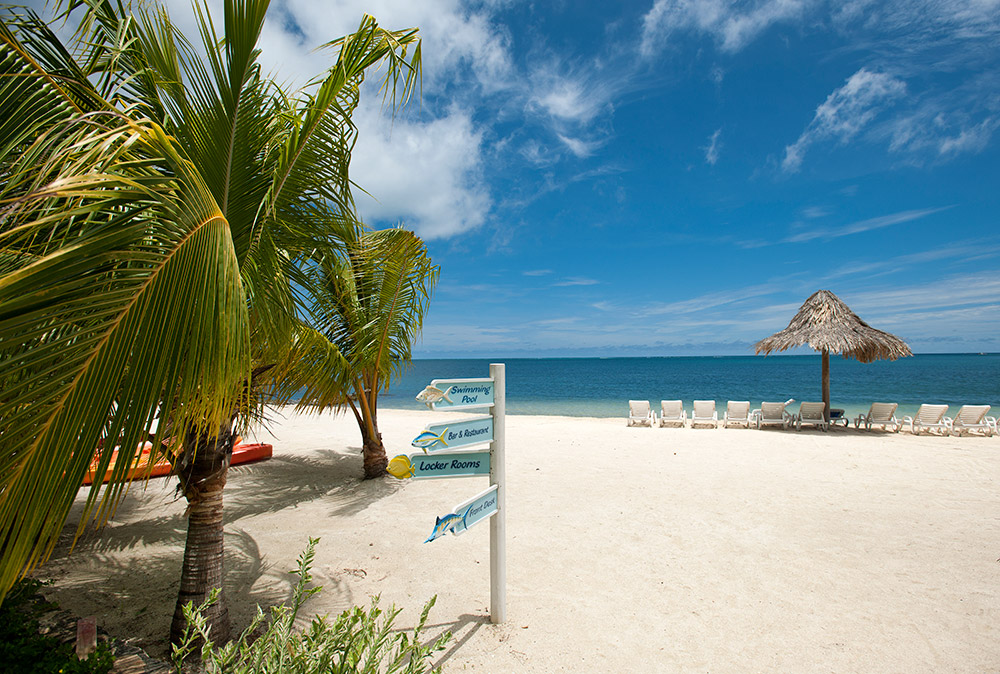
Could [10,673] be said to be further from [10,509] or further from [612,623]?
[612,623]

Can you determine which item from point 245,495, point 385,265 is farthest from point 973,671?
point 245,495

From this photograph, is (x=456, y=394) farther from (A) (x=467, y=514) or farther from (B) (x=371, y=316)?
(B) (x=371, y=316)

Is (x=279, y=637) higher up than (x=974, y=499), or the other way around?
(x=279, y=637)

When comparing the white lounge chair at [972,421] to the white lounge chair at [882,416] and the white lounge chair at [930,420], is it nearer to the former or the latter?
the white lounge chair at [930,420]

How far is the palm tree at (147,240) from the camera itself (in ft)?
4.63

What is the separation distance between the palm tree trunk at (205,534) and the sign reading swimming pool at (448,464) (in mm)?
1240

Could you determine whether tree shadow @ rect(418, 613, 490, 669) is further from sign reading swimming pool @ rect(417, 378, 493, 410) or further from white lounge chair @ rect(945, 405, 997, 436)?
white lounge chair @ rect(945, 405, 997, 436)

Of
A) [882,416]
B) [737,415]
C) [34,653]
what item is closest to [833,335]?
[882,416]

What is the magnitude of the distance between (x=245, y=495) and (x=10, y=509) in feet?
20.6

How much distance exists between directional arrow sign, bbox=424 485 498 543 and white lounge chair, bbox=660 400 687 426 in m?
10.8

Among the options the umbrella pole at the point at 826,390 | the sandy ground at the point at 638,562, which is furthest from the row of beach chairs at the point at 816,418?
the sandy ground at the point at 638,562

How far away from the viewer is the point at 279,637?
1.94 m

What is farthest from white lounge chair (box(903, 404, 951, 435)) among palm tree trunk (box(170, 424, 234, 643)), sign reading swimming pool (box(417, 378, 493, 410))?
palm tree trunk (box(170, 424, 234, 643))

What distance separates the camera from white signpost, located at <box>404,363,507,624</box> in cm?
319
